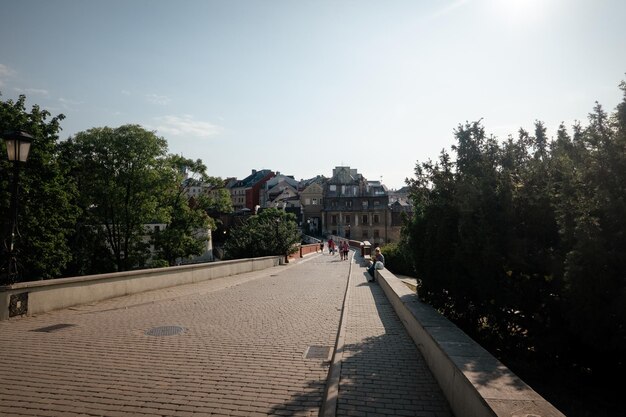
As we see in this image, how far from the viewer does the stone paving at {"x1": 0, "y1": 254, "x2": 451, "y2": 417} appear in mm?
4297

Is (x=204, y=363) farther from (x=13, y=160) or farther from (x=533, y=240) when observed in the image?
(x=13, y=160)

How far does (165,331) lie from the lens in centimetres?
772

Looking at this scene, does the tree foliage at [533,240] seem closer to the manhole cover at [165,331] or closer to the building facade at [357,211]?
the manhole cover at [165,331]

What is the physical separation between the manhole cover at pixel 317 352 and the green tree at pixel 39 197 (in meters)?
19.5

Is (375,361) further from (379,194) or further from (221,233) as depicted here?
(379,194)

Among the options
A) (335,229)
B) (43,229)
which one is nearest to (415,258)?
(43,229)

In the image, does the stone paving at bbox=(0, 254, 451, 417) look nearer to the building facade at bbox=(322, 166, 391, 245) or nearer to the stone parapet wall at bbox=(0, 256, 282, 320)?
the stone parapet wall at bbox=(0, 256, 282, 320)

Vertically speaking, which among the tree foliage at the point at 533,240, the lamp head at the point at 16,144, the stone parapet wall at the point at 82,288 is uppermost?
the lamp head at the point at 16,144

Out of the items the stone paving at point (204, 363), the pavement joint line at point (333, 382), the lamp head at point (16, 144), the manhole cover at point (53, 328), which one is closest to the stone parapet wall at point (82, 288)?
the stone paving at point (204, 363)

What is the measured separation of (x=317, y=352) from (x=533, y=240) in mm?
4218

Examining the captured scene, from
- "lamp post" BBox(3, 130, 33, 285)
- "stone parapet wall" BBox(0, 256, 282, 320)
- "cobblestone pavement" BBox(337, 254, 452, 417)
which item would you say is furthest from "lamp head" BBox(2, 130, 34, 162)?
"cobblestone pavement" BBox(337, 254, 452, 417)

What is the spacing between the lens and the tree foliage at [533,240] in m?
4.23

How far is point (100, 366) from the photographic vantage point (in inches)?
218

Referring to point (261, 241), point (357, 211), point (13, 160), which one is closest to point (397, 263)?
point (261, 241)
